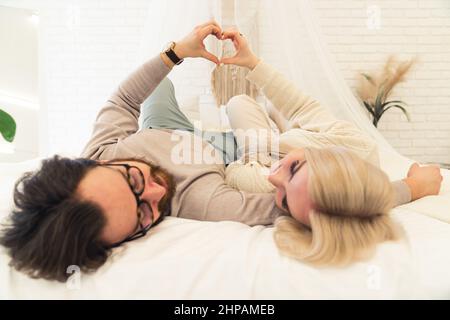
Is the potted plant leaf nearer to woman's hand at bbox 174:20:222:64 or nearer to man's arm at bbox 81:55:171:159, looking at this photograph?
woman's hand at bbox 174:20:222:64

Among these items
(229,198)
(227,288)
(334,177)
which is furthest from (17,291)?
(334,177)

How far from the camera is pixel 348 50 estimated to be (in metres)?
2.48

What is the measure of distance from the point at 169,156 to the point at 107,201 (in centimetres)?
36

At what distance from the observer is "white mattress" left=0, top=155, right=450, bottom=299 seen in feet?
1.65

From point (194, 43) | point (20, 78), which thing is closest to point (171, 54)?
point (194, 43)

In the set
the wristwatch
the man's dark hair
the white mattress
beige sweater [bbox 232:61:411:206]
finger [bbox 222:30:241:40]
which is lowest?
the white mattress

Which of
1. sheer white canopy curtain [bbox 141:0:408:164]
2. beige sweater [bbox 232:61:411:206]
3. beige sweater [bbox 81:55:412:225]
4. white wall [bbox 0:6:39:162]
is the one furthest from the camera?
white wall [bbox 0:6:39:162]

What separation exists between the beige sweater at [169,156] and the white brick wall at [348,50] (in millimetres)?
1225

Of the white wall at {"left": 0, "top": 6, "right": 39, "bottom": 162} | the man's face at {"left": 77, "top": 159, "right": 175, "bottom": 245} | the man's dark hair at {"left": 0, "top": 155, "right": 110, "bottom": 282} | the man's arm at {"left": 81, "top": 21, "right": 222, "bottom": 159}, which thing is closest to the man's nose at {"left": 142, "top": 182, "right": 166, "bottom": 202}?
the man's face at {"left": 77, "top": 159, "right": 175, "bottom": 245}

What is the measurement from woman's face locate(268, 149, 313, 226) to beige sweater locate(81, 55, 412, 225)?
2.6 inches

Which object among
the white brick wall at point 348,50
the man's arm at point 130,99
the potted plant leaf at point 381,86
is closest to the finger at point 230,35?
the man's arm at point 130,99

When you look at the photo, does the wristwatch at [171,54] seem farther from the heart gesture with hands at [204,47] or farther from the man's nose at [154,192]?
the man's nose at [154,192]

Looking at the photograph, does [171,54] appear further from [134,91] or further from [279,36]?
[279,36]
